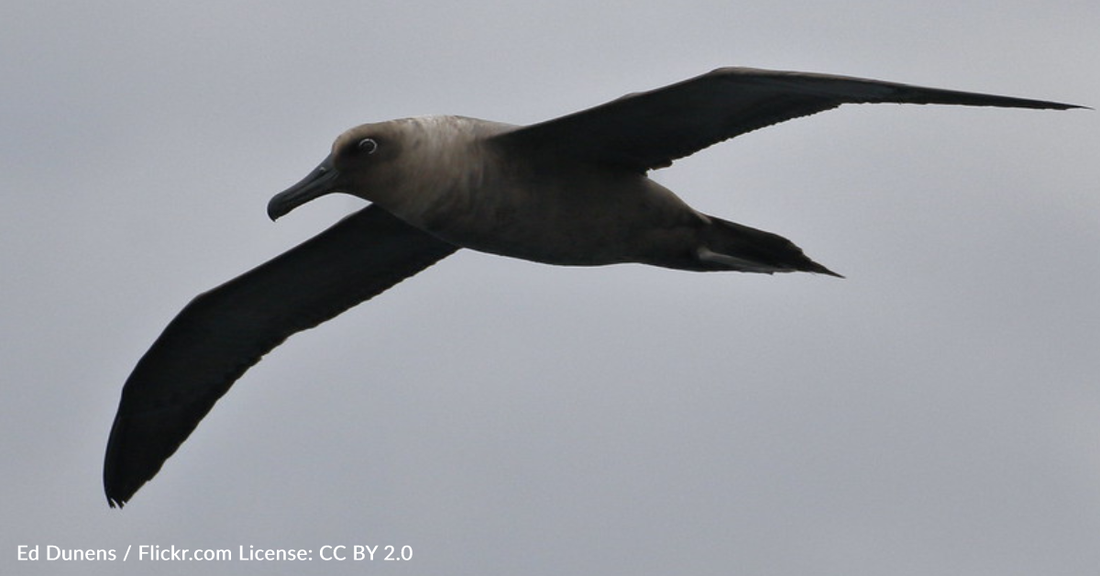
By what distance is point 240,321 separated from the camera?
46.8ft

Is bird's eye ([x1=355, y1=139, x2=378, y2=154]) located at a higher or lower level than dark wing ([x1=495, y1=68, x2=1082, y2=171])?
lower

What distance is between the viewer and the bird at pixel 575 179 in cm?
1125

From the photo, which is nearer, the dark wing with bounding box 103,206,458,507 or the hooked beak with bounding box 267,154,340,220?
the hooked beak with bounding box 267,154,340,220

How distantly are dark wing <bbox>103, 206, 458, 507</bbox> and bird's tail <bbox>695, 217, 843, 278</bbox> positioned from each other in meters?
2.15

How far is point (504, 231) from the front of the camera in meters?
11.6

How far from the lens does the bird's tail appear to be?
41.1ft

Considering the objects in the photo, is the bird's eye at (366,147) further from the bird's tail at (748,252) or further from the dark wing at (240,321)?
the bird's tail at (748,252)

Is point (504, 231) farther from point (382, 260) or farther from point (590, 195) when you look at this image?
point (382, 260)

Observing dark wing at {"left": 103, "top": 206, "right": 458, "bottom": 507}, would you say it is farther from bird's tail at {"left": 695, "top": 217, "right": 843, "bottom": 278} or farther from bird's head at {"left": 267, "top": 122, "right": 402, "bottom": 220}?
bird's tail at {"left": 695, "top": 217, "right": 843, "bottom": 278}

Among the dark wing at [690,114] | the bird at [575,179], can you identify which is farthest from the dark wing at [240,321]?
the dark wing at [690,114]

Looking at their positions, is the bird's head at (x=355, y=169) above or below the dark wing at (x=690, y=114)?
below

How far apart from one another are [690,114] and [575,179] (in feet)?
2.50

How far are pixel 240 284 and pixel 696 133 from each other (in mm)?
3554

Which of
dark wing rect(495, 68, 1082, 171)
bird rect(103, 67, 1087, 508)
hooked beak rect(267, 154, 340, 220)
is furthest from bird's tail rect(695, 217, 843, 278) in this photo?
hooked beak rect(267, 154, 340, 220)
